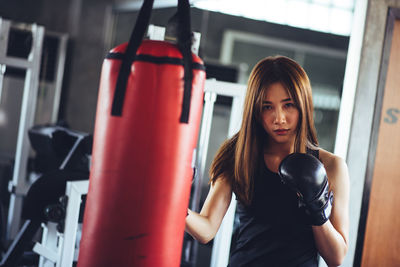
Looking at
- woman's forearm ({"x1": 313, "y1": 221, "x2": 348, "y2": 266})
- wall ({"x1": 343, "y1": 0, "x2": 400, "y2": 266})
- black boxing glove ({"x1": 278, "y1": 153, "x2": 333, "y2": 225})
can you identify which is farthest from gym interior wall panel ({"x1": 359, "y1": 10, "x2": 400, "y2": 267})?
black boxing glove ({"x1": 278, "y1": 153, "x2": 333, "y2": 225})

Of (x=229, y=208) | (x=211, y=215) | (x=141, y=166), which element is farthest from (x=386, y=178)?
(x=141, y=166)

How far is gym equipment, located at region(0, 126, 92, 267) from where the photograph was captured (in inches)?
91.8

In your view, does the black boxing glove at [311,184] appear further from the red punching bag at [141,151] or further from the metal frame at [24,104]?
the metal frame at [24,104]

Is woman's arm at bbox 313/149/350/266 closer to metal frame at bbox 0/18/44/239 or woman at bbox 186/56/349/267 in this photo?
woman at bbox 186/56/349/267

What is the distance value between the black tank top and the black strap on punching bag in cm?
53

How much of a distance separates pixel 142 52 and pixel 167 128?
0.24 meters

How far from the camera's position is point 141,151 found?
1.17 meters

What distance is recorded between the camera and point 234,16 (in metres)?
7.77

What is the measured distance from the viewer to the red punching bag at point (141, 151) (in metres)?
1.18

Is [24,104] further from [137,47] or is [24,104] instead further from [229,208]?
[137,47]

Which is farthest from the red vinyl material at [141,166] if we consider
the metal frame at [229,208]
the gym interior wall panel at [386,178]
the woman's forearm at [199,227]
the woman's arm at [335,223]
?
the gym interior wall panel at [386,178]

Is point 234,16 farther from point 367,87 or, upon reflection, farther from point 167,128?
point 167,128

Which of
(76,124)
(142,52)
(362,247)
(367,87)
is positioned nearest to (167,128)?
(142,52)

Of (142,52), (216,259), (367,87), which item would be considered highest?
(367,87)
